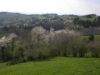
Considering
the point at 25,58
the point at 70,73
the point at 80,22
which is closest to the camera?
the point at 70,73

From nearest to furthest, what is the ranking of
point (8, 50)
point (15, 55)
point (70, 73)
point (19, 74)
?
point (70, 73)
point (19, 74)
point (15, 55)
point (8, 50)

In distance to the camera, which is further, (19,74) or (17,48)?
(17,48)

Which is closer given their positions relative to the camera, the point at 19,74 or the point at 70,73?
the point at 70,73

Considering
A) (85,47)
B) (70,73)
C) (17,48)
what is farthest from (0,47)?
(70,73)

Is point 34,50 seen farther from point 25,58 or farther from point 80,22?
point 80,22

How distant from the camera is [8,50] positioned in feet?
243

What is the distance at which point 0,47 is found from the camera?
76188 mm

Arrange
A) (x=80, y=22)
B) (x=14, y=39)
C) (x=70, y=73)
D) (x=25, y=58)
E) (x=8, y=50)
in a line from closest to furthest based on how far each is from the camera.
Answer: (x=70, y=73)
(x=25, y=58)
(x=8, y=50)
(x=14, y=39)
(x=80, y=22)

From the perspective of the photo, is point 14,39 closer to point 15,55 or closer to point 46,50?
point 15,55

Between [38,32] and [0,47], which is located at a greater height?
[38,32]

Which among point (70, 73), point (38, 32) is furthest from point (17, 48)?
point (70, 73)

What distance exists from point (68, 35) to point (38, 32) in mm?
12067

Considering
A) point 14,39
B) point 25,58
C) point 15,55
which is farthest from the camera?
point 14,39

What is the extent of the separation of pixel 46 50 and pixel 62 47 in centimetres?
807
